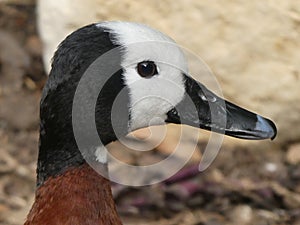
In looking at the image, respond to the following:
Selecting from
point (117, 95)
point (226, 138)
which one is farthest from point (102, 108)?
point (226, 138)

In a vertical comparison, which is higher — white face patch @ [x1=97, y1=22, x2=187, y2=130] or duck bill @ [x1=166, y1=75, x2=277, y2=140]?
white face patch @ [x1=97, y1=22, x2=187, y2=130]

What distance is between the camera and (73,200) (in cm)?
280

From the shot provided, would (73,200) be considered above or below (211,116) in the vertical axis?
below

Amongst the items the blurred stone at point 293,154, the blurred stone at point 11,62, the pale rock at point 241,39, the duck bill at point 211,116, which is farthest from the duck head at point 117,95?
the blurred stone at point 11,62

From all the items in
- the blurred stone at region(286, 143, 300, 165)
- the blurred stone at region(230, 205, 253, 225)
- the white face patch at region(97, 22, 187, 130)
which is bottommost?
the blurred stone at region(230, 205, 253, 225)

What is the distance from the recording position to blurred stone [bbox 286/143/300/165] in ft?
14.4

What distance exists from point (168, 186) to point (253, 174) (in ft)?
1.27

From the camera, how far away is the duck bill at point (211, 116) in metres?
2.87

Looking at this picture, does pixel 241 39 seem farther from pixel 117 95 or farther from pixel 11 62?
pixel 117 95

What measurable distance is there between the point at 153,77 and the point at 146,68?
4 centimetres

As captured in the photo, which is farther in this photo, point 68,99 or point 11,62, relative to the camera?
point 11,62

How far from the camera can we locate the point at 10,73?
16.1 feet

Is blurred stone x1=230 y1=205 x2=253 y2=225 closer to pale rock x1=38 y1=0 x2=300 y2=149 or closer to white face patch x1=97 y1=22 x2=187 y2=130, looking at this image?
pale rock x1=38 y1=0 x2=300 y2=149

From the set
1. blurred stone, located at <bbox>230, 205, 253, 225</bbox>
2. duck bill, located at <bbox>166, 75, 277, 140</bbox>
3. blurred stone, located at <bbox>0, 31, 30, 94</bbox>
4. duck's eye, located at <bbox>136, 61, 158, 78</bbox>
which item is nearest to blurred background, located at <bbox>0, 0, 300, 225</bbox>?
Result: blurred stone, located at <bbox>230, 205, 253, 225</bbox>
